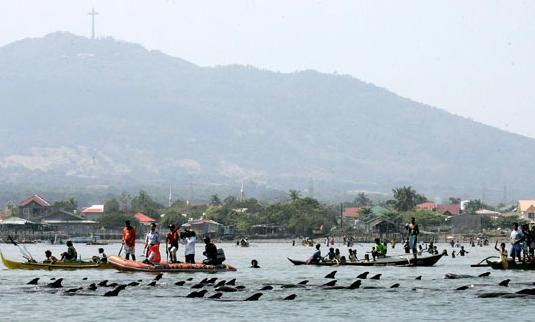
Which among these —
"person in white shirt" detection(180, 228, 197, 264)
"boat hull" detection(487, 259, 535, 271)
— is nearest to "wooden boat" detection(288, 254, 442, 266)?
"boat hull" detection(487, 259, 535, 271)

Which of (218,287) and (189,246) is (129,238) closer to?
(189,246)

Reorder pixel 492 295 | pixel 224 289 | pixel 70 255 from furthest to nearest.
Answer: pixel 70 255 → pixel 224 289 → pixel 492 295

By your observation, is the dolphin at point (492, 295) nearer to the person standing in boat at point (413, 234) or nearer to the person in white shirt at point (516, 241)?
the person in white shirt at point (516, 241)

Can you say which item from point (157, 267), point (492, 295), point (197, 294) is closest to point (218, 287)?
point (197, 294)

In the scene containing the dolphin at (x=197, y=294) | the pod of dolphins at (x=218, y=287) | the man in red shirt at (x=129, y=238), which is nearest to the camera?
the pod of dolphins at (x=218, y=287)

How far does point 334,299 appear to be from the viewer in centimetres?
4841

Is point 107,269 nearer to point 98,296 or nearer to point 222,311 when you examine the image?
point 98,296

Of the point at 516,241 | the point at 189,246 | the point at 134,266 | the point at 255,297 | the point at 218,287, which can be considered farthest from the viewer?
the point at 189,246

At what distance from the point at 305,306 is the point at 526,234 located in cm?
1811

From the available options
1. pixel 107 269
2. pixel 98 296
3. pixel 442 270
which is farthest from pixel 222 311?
pixel 442 270

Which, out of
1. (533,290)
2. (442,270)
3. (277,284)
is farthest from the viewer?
(442,270)

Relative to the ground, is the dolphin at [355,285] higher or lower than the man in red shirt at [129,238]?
lower

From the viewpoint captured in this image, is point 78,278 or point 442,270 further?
point 442,270

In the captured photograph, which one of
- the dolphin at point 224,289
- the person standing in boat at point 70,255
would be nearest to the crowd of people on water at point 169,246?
the person standing in boat at point 70,255
